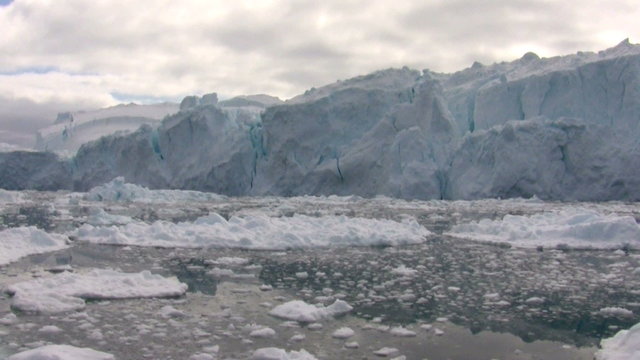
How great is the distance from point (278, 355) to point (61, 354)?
129 centimetres

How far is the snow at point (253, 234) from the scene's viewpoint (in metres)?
9.53

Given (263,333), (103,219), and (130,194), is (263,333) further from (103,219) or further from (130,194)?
(130,194)

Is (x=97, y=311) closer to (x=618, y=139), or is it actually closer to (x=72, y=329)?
(x=72, y=329)

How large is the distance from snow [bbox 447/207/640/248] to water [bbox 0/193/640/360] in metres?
0.71

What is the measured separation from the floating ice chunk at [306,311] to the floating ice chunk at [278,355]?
1008mm

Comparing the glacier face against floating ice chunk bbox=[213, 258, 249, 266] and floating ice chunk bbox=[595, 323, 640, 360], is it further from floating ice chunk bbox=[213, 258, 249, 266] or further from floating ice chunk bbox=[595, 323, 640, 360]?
floating ice chunk bbox=[595, 323, 640, 360]

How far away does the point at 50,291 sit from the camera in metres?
5.57

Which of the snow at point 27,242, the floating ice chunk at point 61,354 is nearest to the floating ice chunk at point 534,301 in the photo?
the floating ice chunk at point 61,354

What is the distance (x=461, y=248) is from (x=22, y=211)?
11.6 metres

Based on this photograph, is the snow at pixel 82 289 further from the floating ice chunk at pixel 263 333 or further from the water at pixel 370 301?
the floating ice chunk at pixel 263 333

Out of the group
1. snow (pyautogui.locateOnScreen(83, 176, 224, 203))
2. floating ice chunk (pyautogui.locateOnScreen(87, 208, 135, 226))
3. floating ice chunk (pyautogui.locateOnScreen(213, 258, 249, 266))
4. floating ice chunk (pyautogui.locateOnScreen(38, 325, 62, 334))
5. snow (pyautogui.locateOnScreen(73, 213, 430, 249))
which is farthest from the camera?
snow (pyautogui.locateOnScreen(83, 176, 224, 203))

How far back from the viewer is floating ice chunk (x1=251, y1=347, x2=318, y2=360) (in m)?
3.85

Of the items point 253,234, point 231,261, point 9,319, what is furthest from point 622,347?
point 253,234

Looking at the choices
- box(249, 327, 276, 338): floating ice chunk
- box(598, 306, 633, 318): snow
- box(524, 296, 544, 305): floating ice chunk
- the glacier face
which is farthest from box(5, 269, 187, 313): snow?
the glacier face
